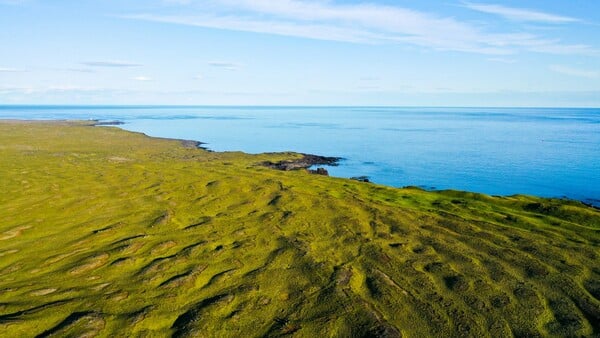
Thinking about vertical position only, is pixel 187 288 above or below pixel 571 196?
above

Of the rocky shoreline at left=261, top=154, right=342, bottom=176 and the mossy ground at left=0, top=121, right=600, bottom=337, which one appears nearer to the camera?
the mossy ground at left=0, top=121, right=600, bottom=337

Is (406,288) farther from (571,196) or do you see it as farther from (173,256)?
(571,196)

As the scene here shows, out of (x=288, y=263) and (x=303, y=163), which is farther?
(x=303, y=163)

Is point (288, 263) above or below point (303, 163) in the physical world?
above

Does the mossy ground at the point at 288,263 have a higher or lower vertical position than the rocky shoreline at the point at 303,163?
higher

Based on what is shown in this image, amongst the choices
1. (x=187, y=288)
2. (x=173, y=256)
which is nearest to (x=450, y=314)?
(x=187, y=288)

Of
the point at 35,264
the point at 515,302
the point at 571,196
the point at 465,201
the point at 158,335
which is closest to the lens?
the point at 158,335

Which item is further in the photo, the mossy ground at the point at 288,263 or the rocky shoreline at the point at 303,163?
the rocky shoreline at the point at 303,163

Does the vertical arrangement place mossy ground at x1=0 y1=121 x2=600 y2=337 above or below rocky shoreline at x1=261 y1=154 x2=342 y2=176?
above
